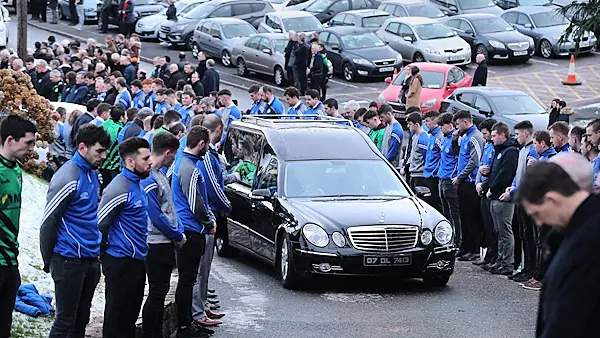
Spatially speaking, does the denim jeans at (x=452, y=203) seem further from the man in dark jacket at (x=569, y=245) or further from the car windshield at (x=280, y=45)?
the car windshield at (x=280, y=45)

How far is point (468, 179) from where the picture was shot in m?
15.1

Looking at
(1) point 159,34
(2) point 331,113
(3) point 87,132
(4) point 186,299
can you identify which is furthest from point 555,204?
(1) point 159,34

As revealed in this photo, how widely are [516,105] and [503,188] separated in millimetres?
11527

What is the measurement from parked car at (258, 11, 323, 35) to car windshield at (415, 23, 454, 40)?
344cm

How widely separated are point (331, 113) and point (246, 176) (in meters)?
4.98

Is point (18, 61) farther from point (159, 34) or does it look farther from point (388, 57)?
point (159, 34)

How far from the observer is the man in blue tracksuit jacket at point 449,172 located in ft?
50.9

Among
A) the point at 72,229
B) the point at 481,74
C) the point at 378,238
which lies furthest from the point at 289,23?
the point at 72,229

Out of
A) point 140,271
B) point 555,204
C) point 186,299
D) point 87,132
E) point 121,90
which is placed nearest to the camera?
point 555,204

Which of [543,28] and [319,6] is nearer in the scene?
[543,28]

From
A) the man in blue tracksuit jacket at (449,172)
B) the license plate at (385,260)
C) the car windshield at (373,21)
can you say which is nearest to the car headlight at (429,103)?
the car windshield at (373,21)

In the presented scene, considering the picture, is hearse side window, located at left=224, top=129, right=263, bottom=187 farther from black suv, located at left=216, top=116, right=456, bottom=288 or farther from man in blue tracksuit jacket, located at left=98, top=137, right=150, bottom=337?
man in blue tracksuit jacket, located at left=98, top=137, right=150, bottom=337

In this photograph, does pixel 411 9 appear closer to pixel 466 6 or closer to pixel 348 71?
pixel 466 6

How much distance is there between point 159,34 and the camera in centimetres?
4162
